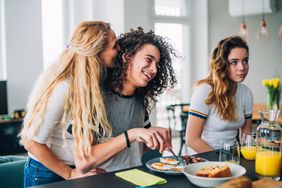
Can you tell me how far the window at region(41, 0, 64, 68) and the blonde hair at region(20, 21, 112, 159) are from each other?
3.96 metres

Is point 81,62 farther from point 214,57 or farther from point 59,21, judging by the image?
point 59,21

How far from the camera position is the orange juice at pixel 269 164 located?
1.43 metres

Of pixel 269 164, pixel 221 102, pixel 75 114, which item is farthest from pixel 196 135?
pixel 75 114

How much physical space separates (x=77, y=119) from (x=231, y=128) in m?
1.14

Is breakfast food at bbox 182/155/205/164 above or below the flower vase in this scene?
above

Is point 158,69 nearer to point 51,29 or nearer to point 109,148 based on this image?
point 109,148

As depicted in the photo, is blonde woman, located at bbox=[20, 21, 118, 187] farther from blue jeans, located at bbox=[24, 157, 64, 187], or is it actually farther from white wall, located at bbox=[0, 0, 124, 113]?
white wall, located at bbox=[0, 0, 124, 113]

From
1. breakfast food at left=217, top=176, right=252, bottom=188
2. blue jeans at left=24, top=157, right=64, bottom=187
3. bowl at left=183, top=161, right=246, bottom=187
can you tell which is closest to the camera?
breakfast food at left=217, top=176, right=252, bottom=188

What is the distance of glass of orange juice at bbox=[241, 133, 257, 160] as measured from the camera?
1709 mm

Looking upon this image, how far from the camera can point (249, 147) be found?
1.72 metres

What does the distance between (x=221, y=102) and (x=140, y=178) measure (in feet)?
3.42

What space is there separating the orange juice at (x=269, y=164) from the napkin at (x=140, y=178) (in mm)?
401

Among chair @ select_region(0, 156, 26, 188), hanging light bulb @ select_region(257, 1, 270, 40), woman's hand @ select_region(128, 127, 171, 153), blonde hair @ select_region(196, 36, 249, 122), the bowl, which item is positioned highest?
hanging light bulb @ select_region(257, 1, 270, 40)

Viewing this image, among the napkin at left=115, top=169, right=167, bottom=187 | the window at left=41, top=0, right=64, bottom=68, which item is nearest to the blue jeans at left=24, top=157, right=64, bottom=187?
the napkin at left=115, top=169, right=167, bottom=187
